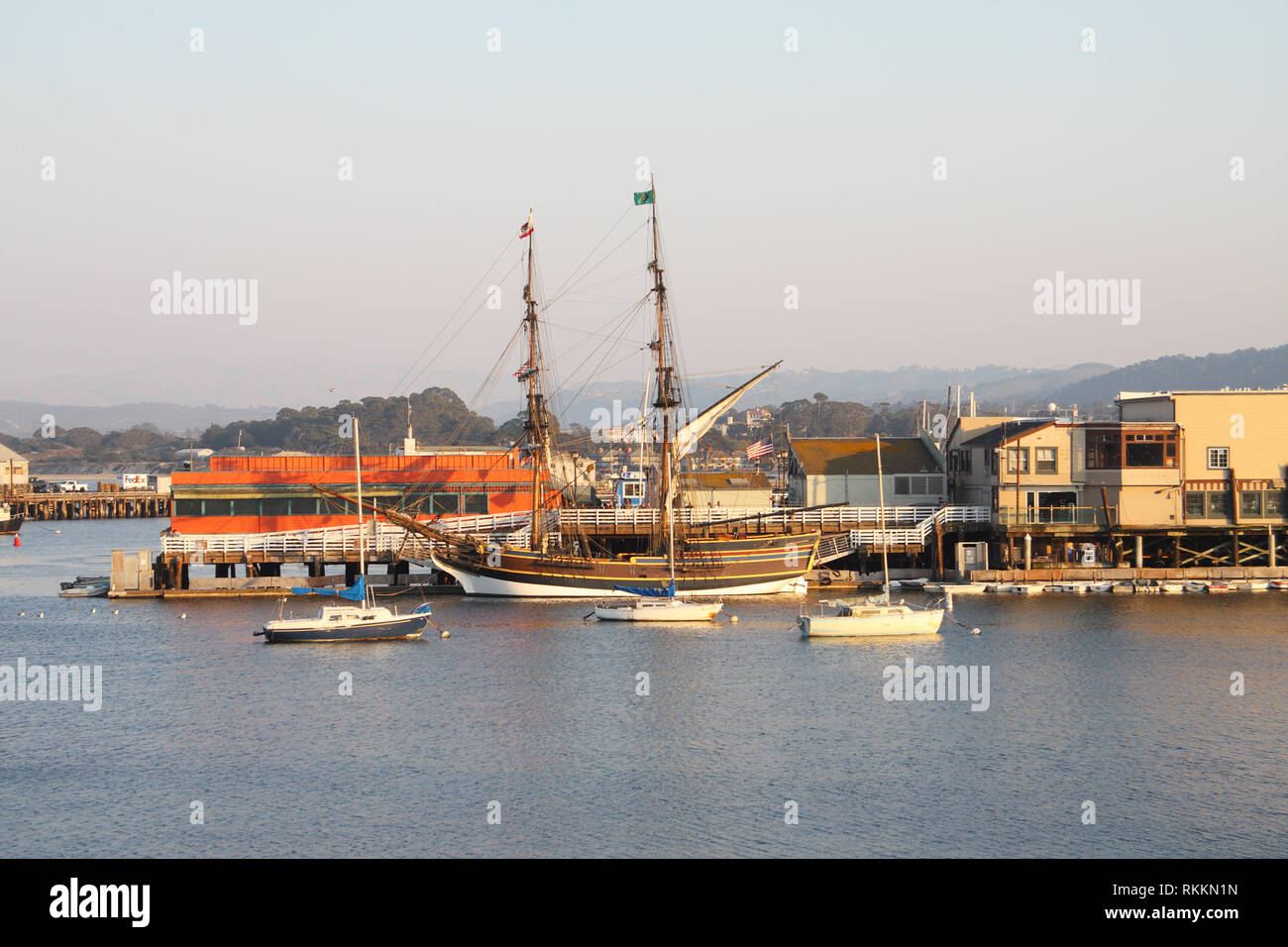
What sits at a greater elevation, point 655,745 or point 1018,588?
point 1018,588

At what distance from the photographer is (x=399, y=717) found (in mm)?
42281

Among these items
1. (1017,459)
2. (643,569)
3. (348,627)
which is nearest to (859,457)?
(1017,459)

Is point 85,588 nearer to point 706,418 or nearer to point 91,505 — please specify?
point 706,418

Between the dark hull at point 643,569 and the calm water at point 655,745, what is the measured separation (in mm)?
10594

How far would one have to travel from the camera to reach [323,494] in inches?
3093

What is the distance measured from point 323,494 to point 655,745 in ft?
146

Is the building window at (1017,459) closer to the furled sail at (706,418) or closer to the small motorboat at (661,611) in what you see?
the furled sail at (706,418)

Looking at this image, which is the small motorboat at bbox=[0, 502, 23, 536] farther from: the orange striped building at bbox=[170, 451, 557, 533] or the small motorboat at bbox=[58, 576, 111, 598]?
the orange striped building at bbox=[170, 451, 557, 533]

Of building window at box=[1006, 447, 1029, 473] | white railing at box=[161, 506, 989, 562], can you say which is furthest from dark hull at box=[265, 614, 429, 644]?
building window at box=[1006, 447, 1029, 473]

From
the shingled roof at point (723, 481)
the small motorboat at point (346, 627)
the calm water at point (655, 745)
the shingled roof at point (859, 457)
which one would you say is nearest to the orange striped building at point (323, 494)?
the shingled roof at point (723, 481)

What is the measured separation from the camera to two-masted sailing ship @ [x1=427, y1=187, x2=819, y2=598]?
7188 centimetres
